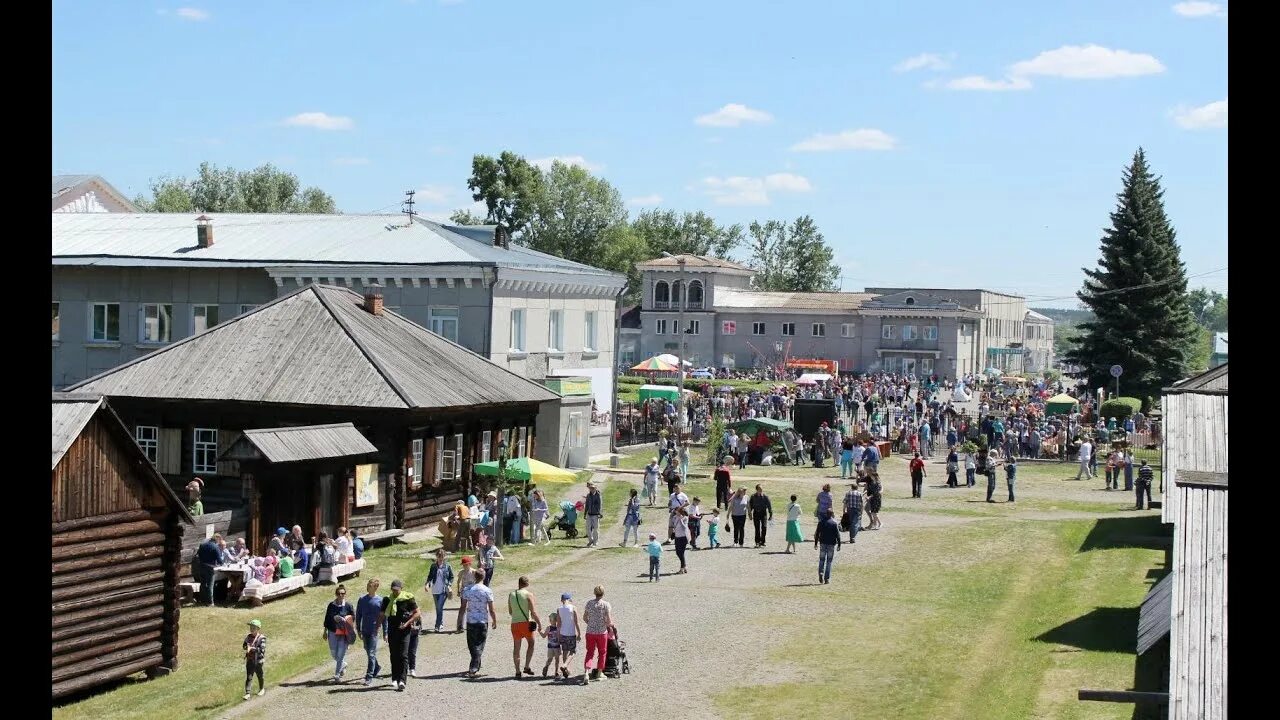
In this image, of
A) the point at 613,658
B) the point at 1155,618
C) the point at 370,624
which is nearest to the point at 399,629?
the point at 370,624

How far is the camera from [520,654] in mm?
19703

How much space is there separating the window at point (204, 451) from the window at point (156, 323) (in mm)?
15612

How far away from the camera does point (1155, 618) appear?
16.7 metres

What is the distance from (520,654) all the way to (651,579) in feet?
22.5

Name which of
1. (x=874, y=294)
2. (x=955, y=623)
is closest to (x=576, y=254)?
(x=874, y=294)

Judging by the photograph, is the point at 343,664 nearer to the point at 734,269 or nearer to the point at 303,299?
the point at 303,299

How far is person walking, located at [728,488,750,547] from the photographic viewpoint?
3017 centimetres

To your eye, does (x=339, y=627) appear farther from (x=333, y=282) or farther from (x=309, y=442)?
(x=333, y=282)

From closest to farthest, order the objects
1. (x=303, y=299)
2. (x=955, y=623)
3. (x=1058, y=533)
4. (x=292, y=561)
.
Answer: (x=955, y=623), (x=292, y=561), (x=1058, y=533), (x=303, y=299)

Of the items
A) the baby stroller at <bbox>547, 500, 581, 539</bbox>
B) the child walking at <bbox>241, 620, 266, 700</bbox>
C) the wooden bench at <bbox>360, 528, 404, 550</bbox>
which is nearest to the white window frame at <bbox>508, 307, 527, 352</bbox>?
the baby stroller at <bbox>547, 500, 581, 539</bbox>

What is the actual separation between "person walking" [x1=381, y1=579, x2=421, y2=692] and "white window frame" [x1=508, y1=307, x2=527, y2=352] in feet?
88.6

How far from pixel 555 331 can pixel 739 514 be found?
19481mm

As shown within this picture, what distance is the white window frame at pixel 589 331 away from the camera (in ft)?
166

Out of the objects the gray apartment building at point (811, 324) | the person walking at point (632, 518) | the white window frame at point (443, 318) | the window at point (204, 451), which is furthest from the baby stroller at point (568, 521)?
the gray apartment building at point (811, 324)
